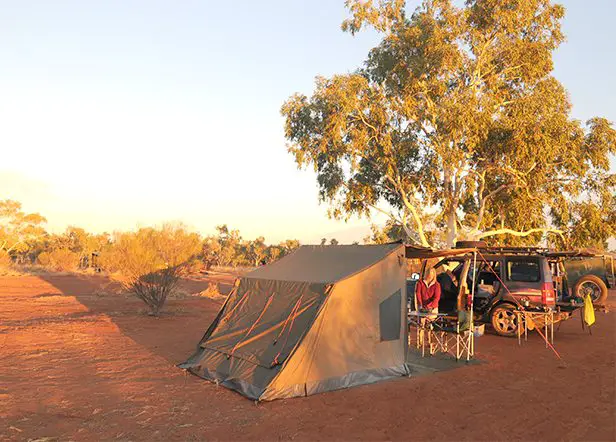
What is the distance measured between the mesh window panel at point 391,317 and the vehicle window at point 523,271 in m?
4.45

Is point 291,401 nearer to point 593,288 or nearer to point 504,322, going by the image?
point 504,322

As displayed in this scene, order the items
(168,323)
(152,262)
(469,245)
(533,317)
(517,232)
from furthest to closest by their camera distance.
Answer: (517,232) < (152,262) < (168,323) < (533,317) < (469,245)

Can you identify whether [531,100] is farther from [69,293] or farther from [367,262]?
[69,293]

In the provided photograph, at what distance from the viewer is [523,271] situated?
1109 centimetres

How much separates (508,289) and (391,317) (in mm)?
4597

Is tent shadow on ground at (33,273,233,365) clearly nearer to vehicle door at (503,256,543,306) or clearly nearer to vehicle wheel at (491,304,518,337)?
vehicle wheel at (491,304,518,337)

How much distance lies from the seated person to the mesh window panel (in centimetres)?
163

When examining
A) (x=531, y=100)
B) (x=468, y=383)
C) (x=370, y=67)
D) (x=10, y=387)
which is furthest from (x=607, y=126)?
(x=10, y=387)

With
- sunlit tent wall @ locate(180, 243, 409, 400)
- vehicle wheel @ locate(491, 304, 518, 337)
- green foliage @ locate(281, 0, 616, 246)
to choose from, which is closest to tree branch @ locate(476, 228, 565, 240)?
green foliage @ locate(281, 0, 616, 246)

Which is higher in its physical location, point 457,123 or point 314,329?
point 457,123

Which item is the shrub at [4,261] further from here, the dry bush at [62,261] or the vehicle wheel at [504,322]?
the vehicle wheel at [504,322]

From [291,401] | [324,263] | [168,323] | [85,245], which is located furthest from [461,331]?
[85,245]

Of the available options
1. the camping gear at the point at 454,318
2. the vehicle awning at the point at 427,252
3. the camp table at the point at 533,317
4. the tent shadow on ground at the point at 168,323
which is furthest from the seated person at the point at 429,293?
the camp table at the point at 533,317

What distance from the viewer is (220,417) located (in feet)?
19.1
